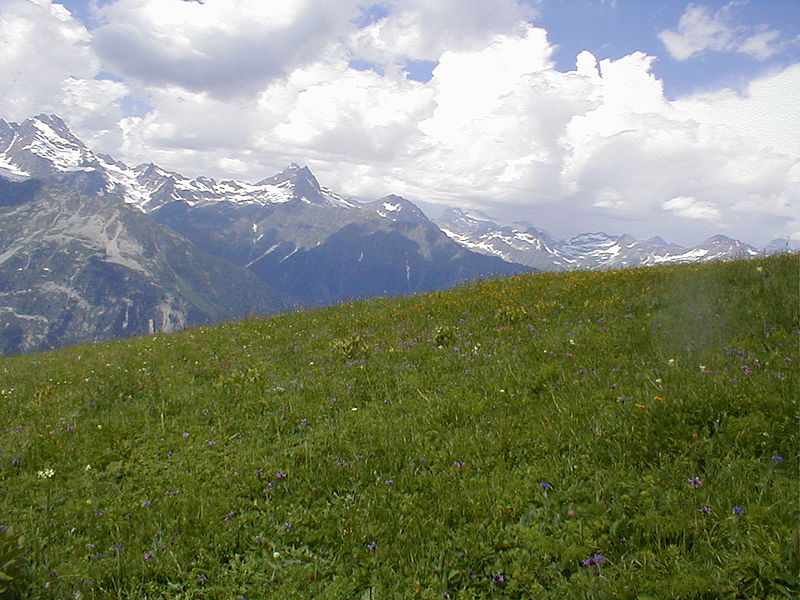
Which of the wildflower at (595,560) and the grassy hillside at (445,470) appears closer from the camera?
the wildflower at (595,560)

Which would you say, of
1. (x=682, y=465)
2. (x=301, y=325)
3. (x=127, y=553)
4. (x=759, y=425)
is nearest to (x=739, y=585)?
(x=682, y=465)

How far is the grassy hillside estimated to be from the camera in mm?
4598

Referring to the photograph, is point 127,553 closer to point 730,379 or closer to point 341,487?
point 341,487

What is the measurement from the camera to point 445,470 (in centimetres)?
641

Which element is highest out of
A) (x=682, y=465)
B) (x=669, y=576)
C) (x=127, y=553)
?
Result: (x=682, y=465)

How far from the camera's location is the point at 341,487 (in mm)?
6359

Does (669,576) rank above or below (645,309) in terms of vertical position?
below

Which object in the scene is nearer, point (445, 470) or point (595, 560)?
point (595, 560)

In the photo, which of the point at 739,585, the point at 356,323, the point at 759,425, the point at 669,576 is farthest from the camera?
the point at 356,323

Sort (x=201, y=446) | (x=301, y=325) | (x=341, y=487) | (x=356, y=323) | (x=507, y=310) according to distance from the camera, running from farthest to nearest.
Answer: (x=301, y=325)
(x=356, y=323)
(x=507, y=310)
(x=201, y=446)
(x=341, y=487)

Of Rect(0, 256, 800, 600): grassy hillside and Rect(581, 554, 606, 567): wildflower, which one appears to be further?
Rect(0, 256, 800, 600): grassy hillside

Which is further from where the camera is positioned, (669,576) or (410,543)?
(410,543)

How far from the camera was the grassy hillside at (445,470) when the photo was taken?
15.1ft

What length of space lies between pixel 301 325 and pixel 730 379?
500 inches
